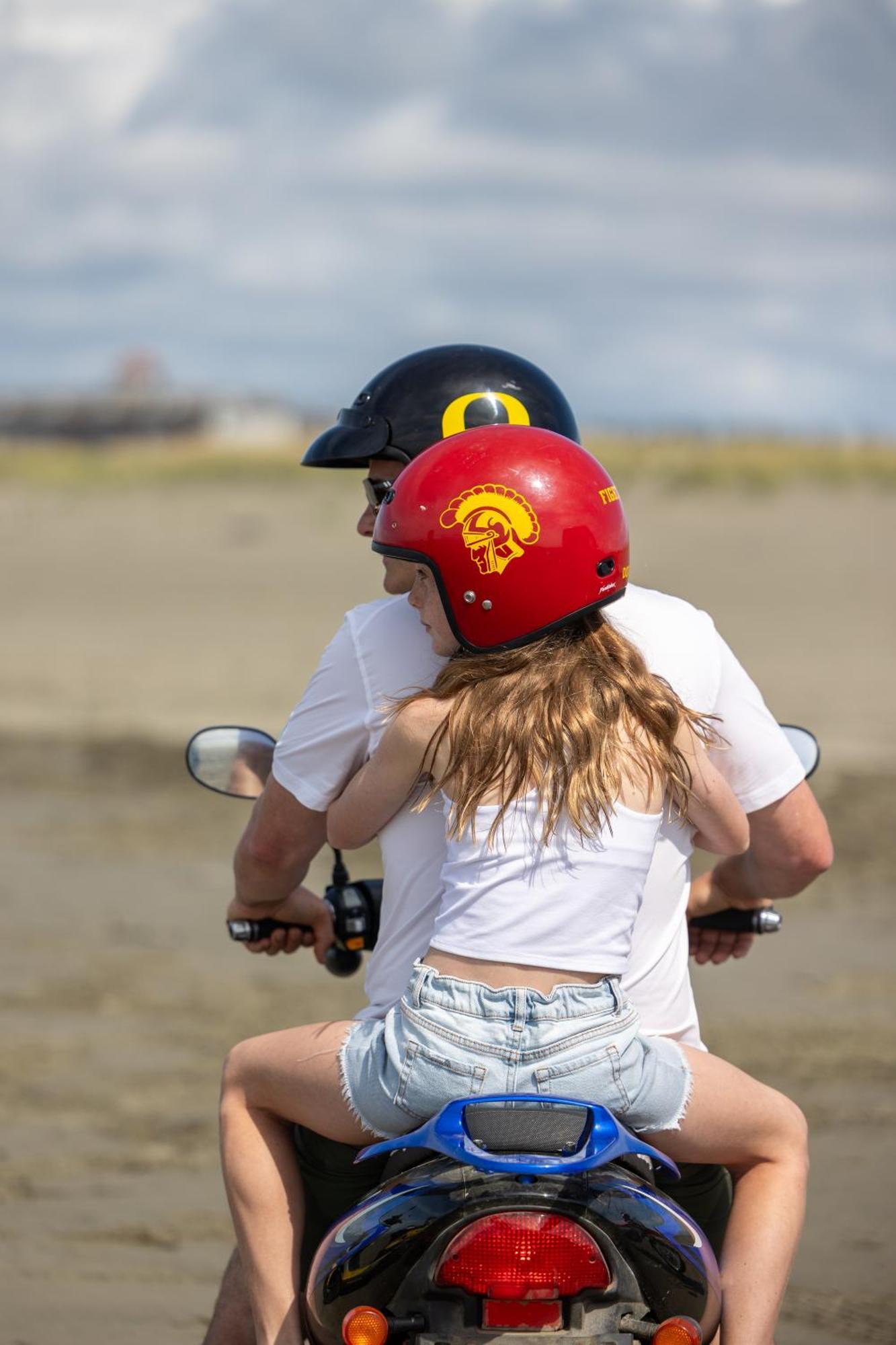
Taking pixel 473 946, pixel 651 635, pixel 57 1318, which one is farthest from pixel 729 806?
pixel 57 1318

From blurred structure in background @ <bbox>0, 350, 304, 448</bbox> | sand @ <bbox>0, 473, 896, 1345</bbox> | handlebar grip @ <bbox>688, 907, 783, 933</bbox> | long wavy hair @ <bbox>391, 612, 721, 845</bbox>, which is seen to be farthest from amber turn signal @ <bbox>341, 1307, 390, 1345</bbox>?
blurred structure in background @ <bbox>0, 350, 304, 448</bbox>

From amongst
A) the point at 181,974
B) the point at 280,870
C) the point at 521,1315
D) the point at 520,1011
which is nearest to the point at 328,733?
the point at 280,870

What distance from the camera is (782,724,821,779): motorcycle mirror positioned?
313 cm

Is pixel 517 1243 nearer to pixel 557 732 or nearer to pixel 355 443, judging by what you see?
pixel 557 732

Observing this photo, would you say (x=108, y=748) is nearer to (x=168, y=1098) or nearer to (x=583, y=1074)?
(x=168, y=1098)

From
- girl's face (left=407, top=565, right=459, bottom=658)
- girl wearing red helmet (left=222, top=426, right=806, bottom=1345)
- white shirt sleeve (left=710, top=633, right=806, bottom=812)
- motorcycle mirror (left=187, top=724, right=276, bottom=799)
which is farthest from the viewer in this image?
motorcycle mirror (left=187, top=724, right=276, bottom=799)

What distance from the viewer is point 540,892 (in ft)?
7.91

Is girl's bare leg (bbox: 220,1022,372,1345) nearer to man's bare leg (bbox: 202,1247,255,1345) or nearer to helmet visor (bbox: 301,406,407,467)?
man's bare leg (bbox: 202,1247,255,1345)

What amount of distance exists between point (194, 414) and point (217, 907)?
53.9m

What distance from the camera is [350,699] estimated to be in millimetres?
2676

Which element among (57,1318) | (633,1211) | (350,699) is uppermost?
(350,699)

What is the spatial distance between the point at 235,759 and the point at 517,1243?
124cm

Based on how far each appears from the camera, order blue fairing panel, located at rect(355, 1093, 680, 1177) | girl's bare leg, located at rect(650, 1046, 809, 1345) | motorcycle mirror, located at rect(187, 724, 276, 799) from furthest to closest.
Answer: motorcycle mirror, located at rect(187, 724, 276, 799), girl's bare leg, located at rect(650, 1046, 809, 1345), blue fairing panel, located at rect(355, 1093, 680, 1177)

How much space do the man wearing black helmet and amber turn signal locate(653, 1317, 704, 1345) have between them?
1.44 feet
